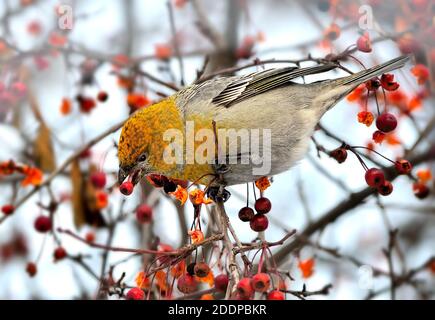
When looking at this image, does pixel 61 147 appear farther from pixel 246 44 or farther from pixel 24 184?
pixel 246 44

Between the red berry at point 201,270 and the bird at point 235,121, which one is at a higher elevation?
the bird at point 235,121

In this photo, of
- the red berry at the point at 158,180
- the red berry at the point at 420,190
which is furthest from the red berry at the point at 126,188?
the red berry at the point at 420,190

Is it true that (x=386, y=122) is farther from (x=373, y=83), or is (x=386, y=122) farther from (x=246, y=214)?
(x=246, y=214)

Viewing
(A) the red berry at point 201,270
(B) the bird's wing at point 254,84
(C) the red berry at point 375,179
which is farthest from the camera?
(B) the bird's wing at point 254,84

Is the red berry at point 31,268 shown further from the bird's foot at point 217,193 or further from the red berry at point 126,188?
the bird's foot at point 217,193

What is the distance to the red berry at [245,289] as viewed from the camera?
231cm

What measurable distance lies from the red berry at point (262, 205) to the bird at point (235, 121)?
283mm

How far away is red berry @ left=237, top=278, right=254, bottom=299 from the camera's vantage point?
7.57 feet

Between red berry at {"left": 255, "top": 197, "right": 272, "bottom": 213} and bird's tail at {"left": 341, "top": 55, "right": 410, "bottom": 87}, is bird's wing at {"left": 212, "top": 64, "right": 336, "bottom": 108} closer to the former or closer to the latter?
bird's tail at {"left": 341, "top": 55, "right": 410, "bottom": 87}

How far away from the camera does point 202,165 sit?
11.4 ft

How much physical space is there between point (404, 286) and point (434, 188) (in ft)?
3.07

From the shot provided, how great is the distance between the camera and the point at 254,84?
396 cm

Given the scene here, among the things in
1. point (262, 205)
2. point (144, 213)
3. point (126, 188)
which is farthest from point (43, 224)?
point (262, 205)

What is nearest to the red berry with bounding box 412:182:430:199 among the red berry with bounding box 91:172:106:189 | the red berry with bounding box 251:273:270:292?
the red berry with bounding box 251:273:270:292
